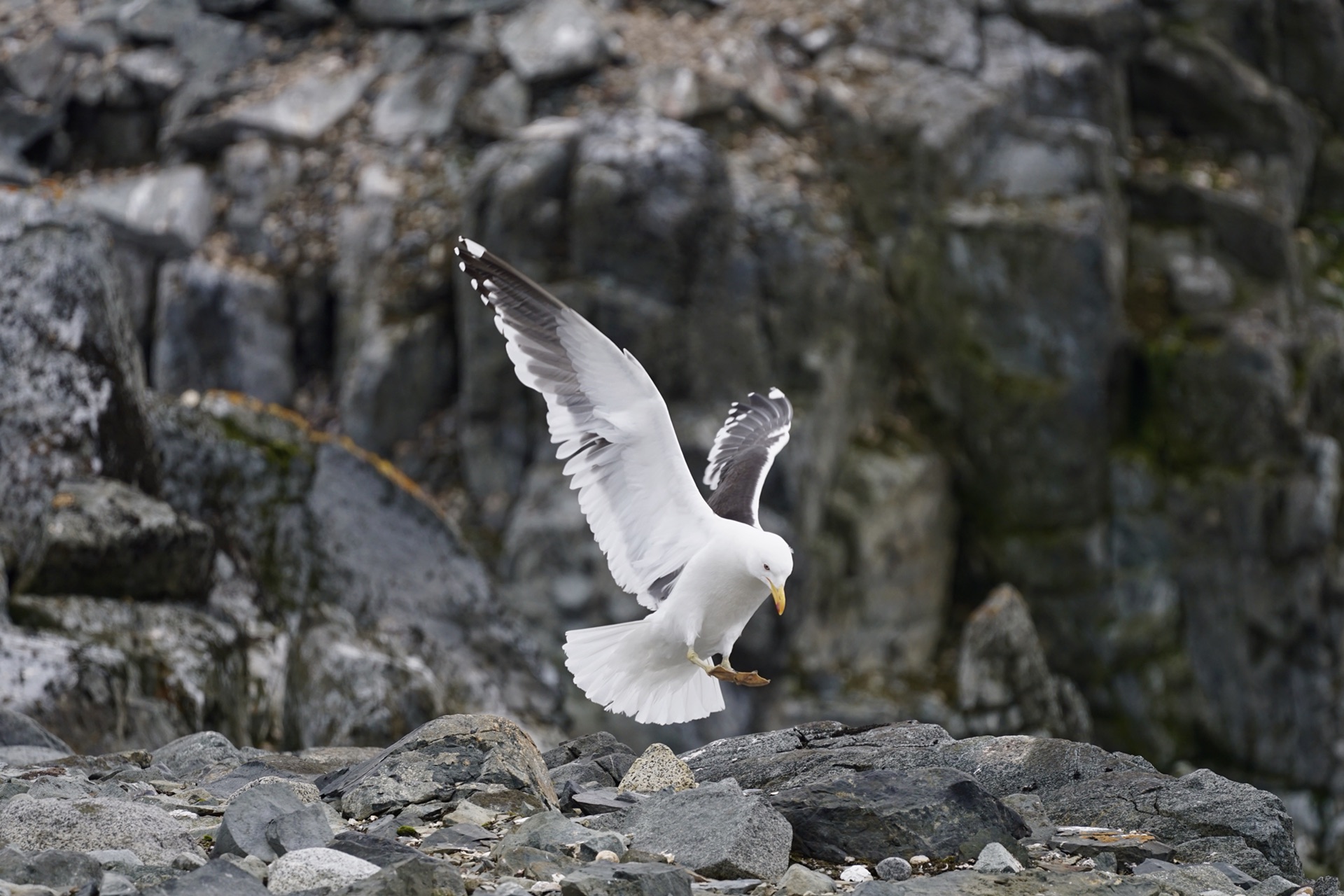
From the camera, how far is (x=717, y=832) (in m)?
4.27

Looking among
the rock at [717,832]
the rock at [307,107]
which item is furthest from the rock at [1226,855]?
the rock at [307,107]

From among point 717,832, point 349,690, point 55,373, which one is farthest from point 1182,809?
point 55,373

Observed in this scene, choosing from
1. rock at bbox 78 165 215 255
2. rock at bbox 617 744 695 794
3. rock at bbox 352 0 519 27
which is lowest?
rock at bbox 617 744 695 794

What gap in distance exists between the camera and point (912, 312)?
677 inches

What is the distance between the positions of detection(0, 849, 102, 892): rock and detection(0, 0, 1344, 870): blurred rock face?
1025 centimetres

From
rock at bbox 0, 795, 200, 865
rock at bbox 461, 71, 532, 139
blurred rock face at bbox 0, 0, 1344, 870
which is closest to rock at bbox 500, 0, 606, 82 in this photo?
blurred rock face at bbox 0, 0, 1344, 870

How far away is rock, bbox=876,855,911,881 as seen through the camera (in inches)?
167

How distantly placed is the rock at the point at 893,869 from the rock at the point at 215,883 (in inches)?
75.3

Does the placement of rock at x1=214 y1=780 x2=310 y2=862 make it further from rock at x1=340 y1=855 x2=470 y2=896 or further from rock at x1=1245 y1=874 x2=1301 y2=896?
rock at x1=1245 y1=874 x2=1301 y2=896

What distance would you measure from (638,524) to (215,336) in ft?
35.8

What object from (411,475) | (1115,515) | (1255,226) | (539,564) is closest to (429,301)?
(411,475)

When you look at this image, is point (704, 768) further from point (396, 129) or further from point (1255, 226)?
point (1255, 226)

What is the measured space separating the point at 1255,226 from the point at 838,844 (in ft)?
51.4

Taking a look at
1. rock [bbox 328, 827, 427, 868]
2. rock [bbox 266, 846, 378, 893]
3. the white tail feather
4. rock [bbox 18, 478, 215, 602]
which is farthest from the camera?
rock [bbox 18, 478, 215, 602]
